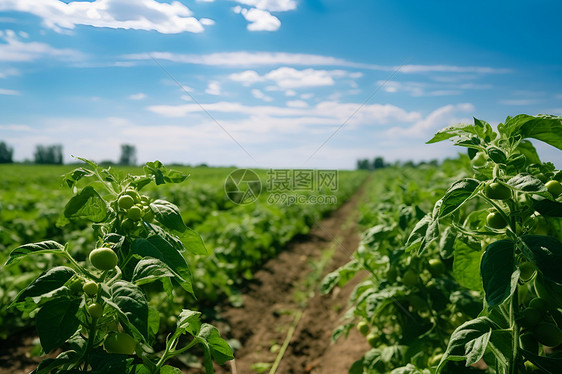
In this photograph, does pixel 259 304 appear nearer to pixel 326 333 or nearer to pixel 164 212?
pixel 326 333

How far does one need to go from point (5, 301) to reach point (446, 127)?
438cm

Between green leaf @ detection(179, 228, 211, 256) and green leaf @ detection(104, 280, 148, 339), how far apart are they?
19.7 inches

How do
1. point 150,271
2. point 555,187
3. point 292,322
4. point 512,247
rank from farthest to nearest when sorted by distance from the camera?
point 292,322 < point 555,187 < point 512,247 < point 150,271

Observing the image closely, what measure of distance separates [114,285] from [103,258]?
0.11 metres

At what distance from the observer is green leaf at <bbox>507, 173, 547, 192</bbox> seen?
117 cm

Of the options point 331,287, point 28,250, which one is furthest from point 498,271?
point 331,287

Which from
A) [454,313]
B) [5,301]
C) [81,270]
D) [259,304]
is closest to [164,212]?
[81,270]

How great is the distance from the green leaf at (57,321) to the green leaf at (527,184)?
4.79 ft

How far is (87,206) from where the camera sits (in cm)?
151

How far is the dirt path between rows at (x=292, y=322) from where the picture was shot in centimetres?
367

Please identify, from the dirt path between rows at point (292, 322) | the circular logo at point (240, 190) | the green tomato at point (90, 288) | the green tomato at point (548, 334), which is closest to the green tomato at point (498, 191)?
the green tomato at point (548, 334)

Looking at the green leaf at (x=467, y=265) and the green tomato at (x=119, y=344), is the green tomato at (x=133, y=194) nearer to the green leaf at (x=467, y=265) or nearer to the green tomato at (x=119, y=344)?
the green tomato at (x=119, y=344)

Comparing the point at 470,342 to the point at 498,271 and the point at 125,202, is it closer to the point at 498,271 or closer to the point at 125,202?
the point at 498,271

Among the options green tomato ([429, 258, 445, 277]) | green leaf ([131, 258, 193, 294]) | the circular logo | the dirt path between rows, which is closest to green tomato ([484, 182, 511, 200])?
green leaf ([131, 258, 193, 294])
